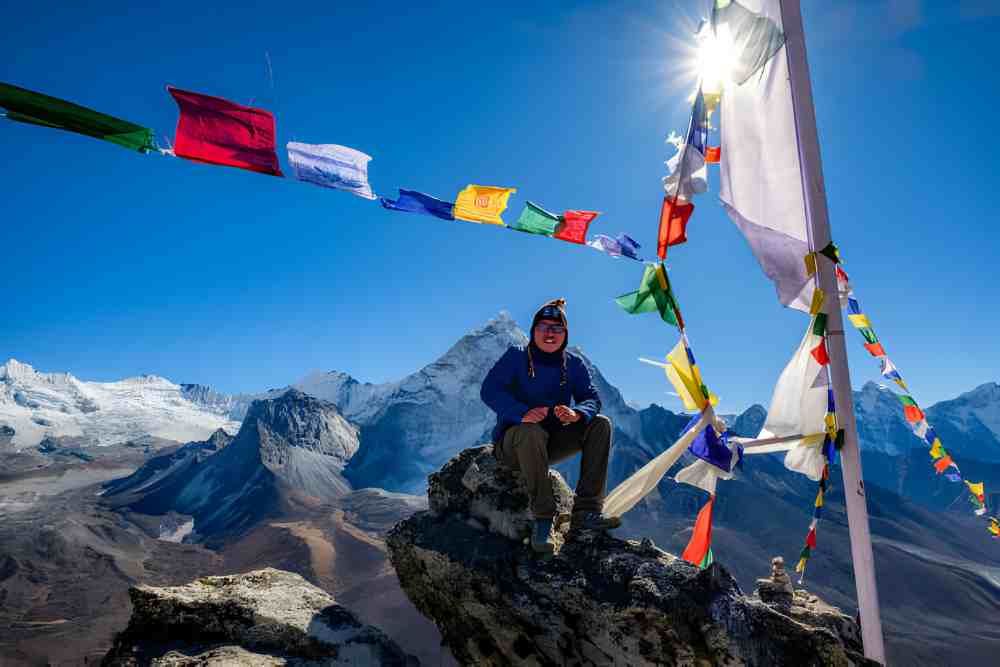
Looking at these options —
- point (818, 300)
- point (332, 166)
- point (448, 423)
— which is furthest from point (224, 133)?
point (448, 423)

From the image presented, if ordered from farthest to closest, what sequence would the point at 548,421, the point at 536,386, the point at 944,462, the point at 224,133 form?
the point at 944,462 → the point at 536,386 → the point at 548,421 → the point at 224,133

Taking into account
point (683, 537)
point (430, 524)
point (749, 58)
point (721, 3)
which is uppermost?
point (721, 3)

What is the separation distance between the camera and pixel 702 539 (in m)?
5.56

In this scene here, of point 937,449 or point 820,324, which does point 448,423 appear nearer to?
point 937,449

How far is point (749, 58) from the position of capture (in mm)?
4191

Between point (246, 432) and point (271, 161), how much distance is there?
164 meters

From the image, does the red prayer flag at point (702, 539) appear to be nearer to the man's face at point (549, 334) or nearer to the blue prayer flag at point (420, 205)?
the man's face at point (549, 334)

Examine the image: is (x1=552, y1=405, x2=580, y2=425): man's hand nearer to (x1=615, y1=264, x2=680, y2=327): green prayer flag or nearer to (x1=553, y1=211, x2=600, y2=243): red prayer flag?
(x1=615, y1=264, x2=680, y2=327): green prayer flag

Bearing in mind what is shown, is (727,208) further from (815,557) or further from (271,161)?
(815,557)

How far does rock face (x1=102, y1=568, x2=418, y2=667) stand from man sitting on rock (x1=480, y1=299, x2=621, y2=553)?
83.9 inches

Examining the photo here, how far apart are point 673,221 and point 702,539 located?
135 inches

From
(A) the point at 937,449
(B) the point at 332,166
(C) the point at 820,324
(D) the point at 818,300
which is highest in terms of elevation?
(B) the point at 332,166

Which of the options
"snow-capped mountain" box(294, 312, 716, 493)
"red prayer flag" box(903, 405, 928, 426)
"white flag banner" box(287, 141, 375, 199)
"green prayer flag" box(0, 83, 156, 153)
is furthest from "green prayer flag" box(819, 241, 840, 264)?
"snow-capped mountain" box(294, 312, 716, 493)

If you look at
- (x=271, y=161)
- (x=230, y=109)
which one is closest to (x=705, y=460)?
(x=271, y=161)
